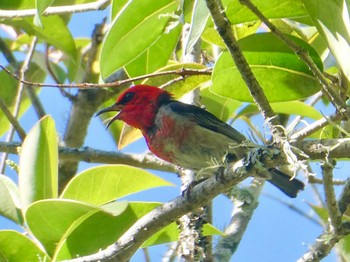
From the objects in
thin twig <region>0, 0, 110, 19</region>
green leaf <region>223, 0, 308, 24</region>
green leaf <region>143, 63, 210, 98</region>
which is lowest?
green leaf <region>223, 0, 308, 24</region>

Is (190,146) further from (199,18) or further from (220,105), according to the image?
(199,18)

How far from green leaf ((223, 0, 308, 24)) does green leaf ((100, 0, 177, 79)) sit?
29 centimetres

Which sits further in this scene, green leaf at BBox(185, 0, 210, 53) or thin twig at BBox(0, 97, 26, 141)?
thin twig at BBox(0, 97, 26, 141)

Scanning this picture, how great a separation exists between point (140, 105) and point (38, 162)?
1.31 meters

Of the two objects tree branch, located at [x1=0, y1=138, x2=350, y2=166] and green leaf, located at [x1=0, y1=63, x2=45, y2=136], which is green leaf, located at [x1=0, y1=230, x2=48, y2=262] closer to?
tree branch, located at [x1=0, y1=138, x2=350, y2=166]

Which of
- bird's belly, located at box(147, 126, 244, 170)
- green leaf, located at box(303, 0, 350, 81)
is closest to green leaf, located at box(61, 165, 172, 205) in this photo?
bird's belly, located at box(147, 126, 244, 170)

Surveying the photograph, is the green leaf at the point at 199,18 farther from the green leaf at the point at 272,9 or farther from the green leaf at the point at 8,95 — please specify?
the green leaf at the point at 8,95

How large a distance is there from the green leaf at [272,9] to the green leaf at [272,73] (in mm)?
179

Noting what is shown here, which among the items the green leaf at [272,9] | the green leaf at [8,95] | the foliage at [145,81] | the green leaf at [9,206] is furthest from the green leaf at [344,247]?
the green leaf at [8,95]

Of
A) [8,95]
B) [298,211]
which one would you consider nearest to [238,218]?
[298,211]

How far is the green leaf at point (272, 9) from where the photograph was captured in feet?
10.1

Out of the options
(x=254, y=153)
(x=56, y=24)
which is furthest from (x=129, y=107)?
(x=254, y=153)

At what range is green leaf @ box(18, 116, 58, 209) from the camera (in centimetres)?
367

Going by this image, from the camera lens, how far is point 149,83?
4.23 metres
